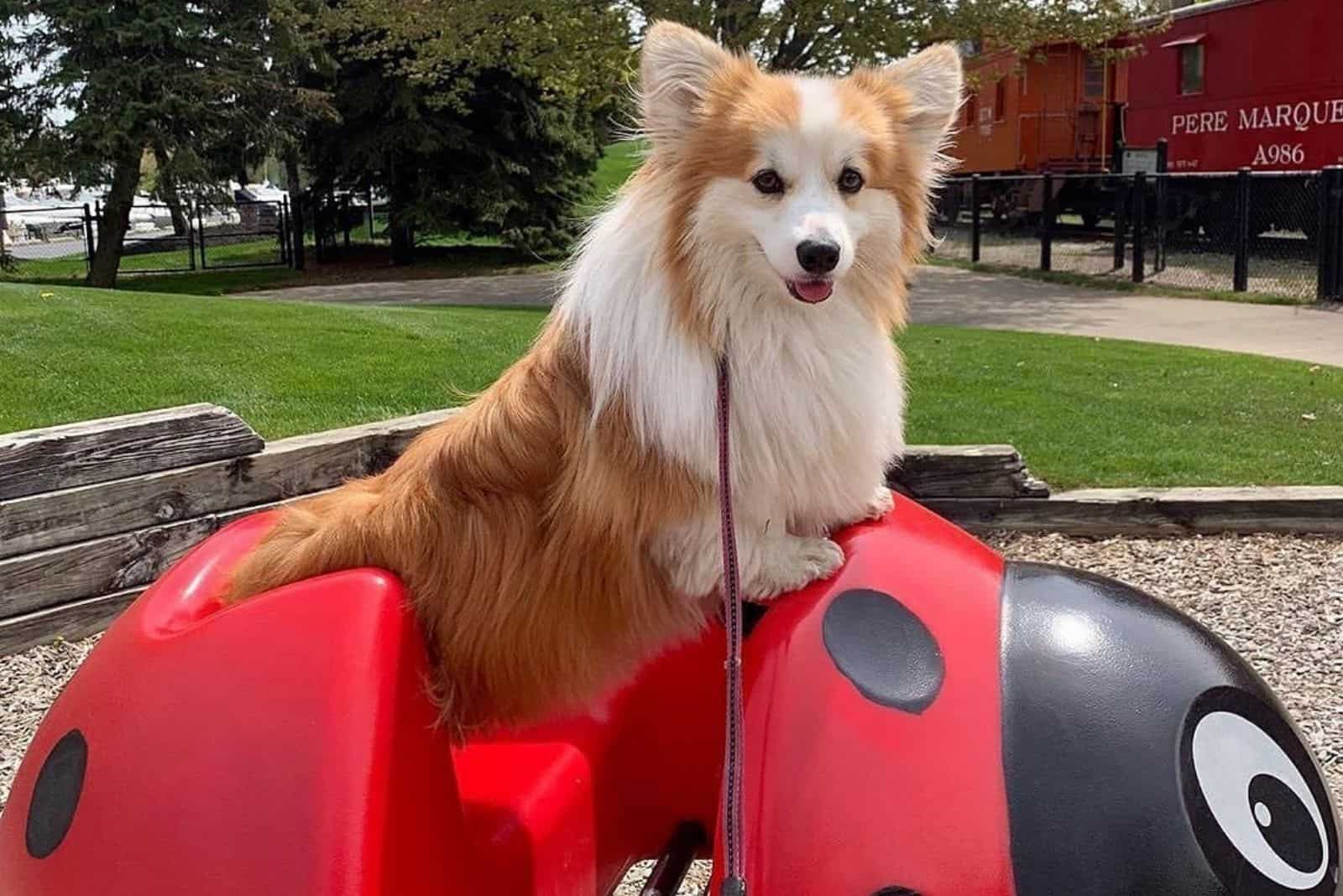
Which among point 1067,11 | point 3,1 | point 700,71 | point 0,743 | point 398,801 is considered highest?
point 3,1

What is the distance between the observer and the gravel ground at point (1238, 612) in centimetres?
398

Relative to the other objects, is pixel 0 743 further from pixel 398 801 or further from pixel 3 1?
Answer: pixel 3 1

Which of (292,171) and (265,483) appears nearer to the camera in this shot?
(265,483)

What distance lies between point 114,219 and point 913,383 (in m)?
17.9

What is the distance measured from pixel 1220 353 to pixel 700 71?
28.8 feet

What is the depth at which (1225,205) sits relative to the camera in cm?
1848

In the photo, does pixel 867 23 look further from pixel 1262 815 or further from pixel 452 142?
pixel 1262 815

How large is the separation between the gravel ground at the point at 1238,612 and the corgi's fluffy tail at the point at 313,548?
147cm

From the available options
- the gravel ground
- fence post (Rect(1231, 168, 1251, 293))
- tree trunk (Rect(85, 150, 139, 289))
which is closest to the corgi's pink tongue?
the gravel ground

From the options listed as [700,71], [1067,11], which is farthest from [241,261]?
[700,71]

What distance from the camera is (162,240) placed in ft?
102

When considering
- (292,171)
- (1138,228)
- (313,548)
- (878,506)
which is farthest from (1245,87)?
(313,548)

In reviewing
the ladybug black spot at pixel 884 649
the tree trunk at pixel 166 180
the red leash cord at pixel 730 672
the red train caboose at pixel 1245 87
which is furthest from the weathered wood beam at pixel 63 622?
the tree trunk at pixel 166 180

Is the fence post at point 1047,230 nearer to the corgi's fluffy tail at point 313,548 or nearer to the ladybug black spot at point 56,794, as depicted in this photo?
the corgi's fluffy tail at point 313,548
